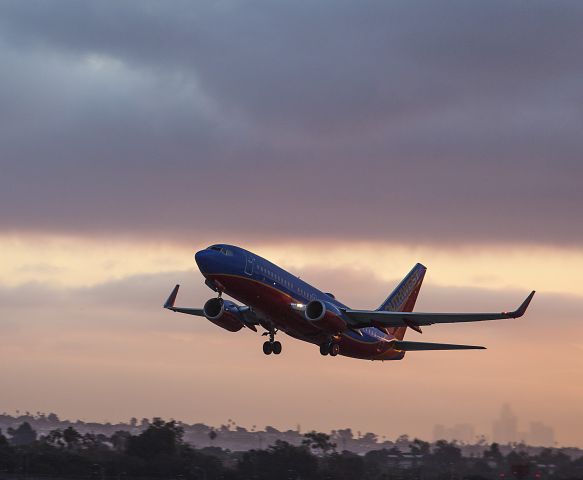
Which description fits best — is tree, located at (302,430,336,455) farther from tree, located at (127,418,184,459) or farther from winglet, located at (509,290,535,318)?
winglet, located at (509,290,535,318)

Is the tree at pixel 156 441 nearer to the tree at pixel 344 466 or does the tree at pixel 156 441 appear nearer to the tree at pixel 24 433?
the tree at pixel 344 466

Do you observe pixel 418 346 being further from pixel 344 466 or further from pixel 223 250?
pixel 344 466

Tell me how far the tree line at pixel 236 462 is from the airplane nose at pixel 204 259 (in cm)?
3570

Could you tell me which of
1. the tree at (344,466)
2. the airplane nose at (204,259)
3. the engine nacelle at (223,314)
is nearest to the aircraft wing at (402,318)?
the engine nacelle at (223,314)

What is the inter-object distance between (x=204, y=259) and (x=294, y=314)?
8.72 metres

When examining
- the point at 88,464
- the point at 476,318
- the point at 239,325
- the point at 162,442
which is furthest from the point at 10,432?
the point at 476,318

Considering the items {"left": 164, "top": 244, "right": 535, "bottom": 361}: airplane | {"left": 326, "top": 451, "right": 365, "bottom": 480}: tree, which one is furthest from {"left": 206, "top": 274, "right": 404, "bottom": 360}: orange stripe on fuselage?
{"left": 326, "top": 451, "right": 365, "bottom": 480}: tree

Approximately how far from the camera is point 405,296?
10625cm

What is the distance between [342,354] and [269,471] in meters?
39.2

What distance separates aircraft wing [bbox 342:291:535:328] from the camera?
80750 millimetres

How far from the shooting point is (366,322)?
85.9 metres

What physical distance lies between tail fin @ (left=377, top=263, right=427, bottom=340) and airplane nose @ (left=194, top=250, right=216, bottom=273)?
28.5 metres

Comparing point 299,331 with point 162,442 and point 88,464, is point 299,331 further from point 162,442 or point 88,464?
point 162,442

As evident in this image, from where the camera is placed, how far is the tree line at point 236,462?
11381 centimetres
